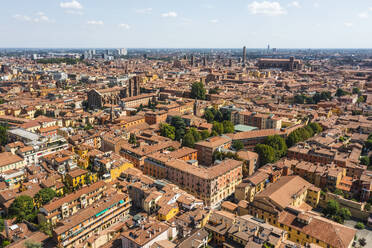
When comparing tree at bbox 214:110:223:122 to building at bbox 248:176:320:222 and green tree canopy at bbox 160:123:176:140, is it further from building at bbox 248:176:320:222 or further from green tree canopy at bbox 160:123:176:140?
building at bbox 248:176:320:222

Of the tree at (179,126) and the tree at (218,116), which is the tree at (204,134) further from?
the tree at (218,116)

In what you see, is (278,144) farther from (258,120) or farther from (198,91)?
(198,91)

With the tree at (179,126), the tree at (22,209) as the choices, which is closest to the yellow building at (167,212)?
the tree at (22,209)

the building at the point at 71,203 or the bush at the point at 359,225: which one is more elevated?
the building at the point at 71,203

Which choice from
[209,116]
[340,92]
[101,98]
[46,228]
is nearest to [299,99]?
[340,92]

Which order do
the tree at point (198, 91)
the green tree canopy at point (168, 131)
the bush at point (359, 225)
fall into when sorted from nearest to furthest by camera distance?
the bush at point (359, 225)
the green tree canopy at point (168, 131)
the tree at point (198, 91)

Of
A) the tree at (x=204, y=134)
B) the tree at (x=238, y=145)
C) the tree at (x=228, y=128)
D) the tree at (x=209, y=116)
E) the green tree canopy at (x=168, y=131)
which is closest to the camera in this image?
the tree at (x=238, y=145)

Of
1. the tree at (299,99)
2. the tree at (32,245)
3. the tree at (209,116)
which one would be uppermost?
the tree at (299,99)

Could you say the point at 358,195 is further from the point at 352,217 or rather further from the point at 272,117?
the point at 272,117
